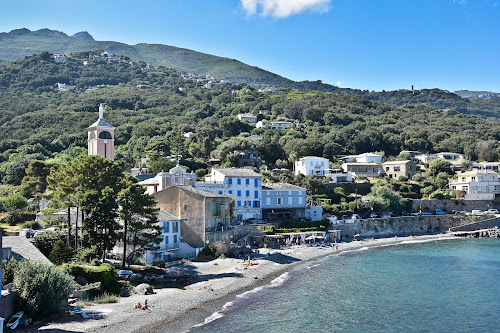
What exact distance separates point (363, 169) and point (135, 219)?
60.7 m

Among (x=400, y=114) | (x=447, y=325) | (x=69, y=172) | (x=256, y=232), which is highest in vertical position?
(x=400, y=114)

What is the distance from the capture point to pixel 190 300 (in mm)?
30500

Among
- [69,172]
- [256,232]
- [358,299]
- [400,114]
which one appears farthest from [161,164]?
[400,114]

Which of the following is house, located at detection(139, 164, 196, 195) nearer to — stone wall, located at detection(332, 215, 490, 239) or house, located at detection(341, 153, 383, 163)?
stone wall, located at detection(332, 215, 490, 239)

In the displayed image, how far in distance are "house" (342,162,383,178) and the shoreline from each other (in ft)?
133

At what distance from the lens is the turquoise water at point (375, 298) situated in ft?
88.0

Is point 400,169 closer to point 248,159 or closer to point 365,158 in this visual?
point 365,158

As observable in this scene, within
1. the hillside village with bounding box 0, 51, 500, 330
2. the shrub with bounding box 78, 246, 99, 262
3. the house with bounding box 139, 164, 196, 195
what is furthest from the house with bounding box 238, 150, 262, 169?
the shrub with bounding box 78, 246, 99, 262

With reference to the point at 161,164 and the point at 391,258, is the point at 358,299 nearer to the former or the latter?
the point at 391,258

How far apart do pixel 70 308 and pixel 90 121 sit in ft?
327

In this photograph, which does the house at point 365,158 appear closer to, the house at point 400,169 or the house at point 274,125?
the house at point 400,169

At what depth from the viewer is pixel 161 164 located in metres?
74.4

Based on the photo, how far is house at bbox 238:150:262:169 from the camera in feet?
275

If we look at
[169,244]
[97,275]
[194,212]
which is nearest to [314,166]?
[194,212]
